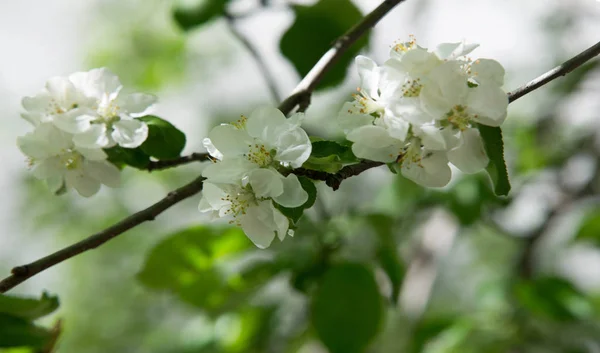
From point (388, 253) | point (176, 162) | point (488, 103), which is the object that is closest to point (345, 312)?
point (388, 253)

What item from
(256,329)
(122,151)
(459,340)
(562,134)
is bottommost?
(562,134)

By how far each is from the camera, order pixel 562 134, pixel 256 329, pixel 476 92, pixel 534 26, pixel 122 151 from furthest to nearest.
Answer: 1. pixel 534 26
2. pixel 562 134
3. pixel 256 329
4. pixel 122 151
5. pixel 476 92

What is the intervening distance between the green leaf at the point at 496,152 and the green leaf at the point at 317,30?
0.43 metres

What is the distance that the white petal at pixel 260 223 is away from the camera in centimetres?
48

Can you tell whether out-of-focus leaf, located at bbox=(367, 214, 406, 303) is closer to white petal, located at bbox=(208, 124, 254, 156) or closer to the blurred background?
the blurred background

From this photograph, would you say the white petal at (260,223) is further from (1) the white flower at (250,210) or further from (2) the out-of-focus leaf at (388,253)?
(2) the out-of-focus leaf at (388,253)

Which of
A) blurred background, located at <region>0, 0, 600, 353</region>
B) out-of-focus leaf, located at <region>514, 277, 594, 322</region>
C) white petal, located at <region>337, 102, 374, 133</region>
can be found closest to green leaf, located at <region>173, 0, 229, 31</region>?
blurred background, located at <region>0, 0, 600, 353</region>

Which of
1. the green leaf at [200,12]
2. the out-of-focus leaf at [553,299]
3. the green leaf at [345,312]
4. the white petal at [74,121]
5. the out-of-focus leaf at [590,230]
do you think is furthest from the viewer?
the out-of-focus leaf at [590,230]

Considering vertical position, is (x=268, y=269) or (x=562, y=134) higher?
(x=268, y=269)

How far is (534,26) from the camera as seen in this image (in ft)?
7.03

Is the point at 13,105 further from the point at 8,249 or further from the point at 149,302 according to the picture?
the point at 149,302

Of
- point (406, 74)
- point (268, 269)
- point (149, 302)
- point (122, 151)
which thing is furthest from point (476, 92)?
point (149, 302)

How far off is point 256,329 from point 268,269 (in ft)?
0.76

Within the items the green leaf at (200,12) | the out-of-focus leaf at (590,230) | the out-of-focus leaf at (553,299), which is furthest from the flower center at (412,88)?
the out-of-focus leaf at (590,230)
